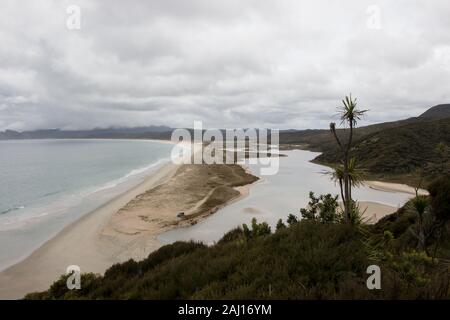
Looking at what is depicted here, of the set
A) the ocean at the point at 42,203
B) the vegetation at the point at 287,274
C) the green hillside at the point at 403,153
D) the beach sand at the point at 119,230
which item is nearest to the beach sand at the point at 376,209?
the beach sand at the point at 119,230

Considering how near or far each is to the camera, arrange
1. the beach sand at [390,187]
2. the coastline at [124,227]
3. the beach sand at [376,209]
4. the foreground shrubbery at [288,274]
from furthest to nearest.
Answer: the beach sand at [390,187] < the beach sand at [376,209] < the coastline at [124,227] < the foreground shrubbery at [288,274]

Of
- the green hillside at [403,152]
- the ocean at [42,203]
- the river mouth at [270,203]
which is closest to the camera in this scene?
the ocean at [42,203]

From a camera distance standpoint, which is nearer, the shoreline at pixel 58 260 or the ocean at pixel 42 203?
the shoreline at pixel 58 260

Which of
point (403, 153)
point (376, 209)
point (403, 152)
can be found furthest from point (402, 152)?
point (376, 209)

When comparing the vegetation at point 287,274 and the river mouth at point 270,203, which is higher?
the vegetation at point 287,274

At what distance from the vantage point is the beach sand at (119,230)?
18.1 meters

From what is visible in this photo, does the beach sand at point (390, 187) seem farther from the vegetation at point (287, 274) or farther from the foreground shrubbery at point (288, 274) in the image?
the foreground shrubbery at point (288, 274)

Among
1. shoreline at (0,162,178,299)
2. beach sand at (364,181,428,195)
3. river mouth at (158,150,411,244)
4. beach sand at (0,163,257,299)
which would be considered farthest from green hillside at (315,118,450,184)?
shoreline at (0,162,178,299)

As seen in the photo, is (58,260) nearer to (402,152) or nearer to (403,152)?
(402,152)

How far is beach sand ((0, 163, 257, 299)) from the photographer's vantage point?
18.1 metres

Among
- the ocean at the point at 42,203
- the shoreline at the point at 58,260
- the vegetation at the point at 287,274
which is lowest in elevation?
the shoreline at the point at 58,260

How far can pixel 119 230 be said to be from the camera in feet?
86.0
